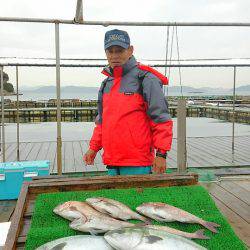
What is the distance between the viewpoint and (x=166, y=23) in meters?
4.61

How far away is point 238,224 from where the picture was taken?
10.7 feet

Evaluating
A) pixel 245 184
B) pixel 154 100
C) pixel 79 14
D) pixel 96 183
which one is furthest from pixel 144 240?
pixel 245 184

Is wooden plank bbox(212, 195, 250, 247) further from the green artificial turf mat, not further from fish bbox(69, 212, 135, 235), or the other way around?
fish bbox(69, 212, 135, 235)

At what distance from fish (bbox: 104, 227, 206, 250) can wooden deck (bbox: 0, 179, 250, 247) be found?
117 centimetres

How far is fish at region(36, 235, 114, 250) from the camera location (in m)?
Result: 1.76

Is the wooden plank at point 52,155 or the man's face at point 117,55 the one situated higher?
the man's face at point 117,55

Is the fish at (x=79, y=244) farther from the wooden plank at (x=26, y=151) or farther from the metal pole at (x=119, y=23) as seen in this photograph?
the wooden plank at (x=26, y=151)

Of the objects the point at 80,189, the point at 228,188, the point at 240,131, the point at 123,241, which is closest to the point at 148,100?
the point at 80,189

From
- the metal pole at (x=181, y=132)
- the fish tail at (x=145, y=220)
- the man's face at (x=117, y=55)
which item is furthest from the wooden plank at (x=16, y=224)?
the metal pole at (x=181, y=132)

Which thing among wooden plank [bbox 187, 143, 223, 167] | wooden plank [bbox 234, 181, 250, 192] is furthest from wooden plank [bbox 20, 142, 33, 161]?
wooden plank [bbox 234, 181, 250, 192]

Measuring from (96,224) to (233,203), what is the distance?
256 cm

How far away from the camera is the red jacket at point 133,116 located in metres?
3.19

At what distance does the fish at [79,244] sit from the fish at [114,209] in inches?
15.9

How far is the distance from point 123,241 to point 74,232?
0.43 metres
